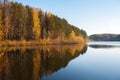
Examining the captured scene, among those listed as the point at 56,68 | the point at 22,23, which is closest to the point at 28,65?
the point at 56,68

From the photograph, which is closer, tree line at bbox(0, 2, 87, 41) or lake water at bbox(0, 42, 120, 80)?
lake water at bbox(0, 42, 120, 80)

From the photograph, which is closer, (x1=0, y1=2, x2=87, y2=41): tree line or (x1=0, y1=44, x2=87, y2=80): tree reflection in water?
(x1=0, y1=44, x2=87, y2=80): tree reflection in water

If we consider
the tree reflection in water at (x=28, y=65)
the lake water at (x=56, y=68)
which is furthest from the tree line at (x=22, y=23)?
the lake water at (x=56, y=68)

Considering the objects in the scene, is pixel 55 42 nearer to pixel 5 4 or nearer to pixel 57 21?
pixel 57 21

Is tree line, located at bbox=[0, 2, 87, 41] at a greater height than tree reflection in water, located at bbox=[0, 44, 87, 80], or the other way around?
tree line, located at bbox=[0, 2, 87, 41]

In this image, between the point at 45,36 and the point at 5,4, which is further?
the point at 45,36

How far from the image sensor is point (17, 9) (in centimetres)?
6800

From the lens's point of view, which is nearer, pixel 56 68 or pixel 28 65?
pixel 56 68

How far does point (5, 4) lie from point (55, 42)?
2600 centimetres

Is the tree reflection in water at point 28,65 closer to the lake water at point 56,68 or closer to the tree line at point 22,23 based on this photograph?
the lake water at point 56,68

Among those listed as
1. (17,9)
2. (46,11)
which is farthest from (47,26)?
(17,9)

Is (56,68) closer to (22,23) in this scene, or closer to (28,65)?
(28,65)

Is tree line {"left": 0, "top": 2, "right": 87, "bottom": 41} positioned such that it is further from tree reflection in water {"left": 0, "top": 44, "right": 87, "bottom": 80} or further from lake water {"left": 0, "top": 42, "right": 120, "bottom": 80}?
lake water {"left": 0, "top": 42, "right": 120, "bottom": 80}

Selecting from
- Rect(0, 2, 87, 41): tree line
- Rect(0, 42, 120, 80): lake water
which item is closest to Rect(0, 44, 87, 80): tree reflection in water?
Rect(0, 42, 120, 80): lake water
